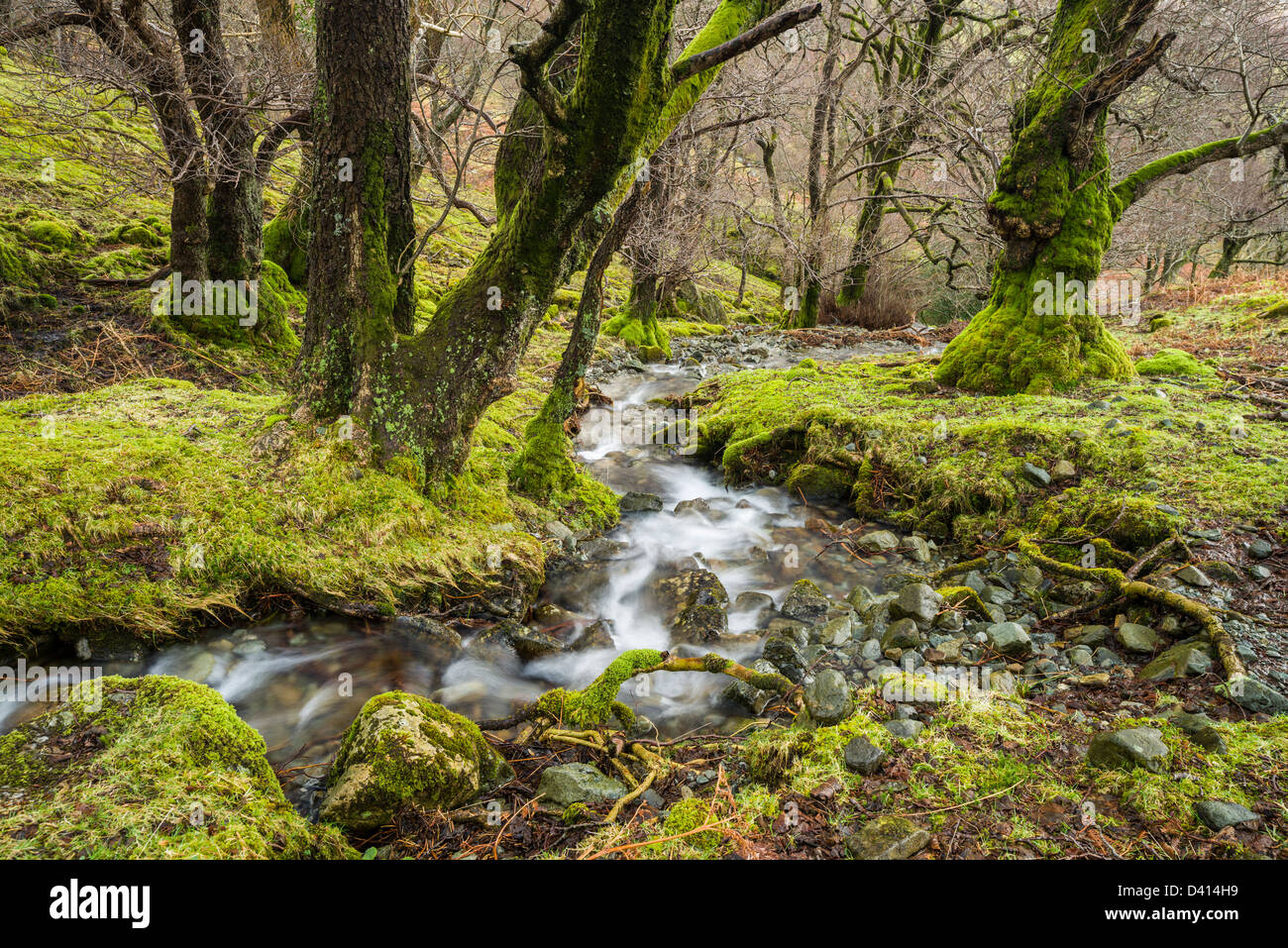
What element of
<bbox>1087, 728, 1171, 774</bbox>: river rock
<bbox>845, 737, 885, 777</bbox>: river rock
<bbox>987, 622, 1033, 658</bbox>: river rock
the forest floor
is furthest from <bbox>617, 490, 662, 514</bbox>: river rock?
<bbox>1087, 728, 1171, 774</bbox>: river rock

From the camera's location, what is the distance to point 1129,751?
2.55m

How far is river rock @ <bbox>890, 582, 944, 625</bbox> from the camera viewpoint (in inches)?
169

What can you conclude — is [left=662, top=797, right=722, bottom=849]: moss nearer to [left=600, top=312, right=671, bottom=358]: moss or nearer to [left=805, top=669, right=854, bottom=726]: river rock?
[left=805, top=669, right=854, bottom=726]: river rock

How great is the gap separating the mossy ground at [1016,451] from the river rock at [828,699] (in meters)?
3.14

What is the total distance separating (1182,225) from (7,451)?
28.4 m

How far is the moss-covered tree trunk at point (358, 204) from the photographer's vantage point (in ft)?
14.1

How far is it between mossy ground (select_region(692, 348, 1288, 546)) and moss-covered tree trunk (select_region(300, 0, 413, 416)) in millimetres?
4643

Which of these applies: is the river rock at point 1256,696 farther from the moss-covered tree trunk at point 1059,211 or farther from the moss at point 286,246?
the moss at point 286,246

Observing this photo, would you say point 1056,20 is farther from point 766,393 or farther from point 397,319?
point 397,319

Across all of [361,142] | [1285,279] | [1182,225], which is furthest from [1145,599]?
[1182,225]

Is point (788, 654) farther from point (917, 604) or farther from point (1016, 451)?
point (1016, 451)

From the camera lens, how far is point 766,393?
9.21 meters

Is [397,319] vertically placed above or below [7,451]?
above

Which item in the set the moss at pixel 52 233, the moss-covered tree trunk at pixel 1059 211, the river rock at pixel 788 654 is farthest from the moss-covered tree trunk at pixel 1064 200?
the moss at pixel 52 233
